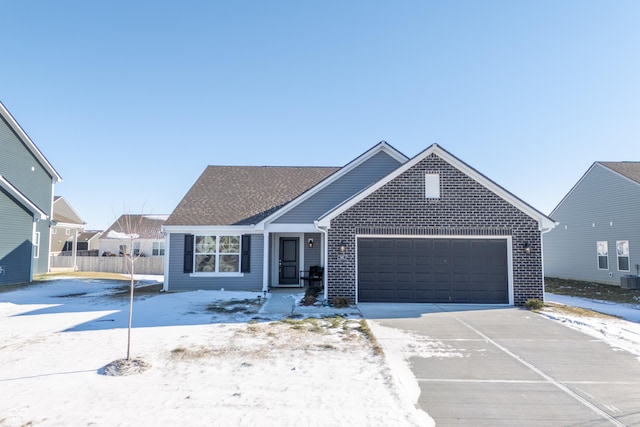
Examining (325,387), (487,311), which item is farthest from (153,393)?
(487,311)

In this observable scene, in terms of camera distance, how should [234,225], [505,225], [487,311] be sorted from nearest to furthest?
[487,311]
[505,225]
[234,225]

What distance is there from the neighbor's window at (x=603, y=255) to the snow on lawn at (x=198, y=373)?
19.1m

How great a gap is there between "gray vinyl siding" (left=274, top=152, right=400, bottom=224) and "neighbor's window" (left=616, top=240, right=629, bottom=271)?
552 inches

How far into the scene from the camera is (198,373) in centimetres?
573

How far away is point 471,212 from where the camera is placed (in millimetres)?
11992

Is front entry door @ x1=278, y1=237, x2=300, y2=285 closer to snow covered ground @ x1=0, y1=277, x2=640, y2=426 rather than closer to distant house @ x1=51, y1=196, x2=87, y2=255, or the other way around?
snow covered ground @ x1=0, y1=277, x2=640, y2=426

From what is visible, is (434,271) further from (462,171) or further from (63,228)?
(63,228)

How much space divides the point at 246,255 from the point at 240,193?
11.7 feet

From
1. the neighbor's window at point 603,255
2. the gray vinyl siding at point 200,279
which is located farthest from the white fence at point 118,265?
the neighbor's window at point 603,255

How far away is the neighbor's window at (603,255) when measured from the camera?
2102 centimetres

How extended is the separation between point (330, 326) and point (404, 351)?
7.74 ft

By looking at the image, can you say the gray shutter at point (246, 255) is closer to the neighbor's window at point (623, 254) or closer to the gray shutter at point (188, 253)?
the gray shutter at point (188, 253)

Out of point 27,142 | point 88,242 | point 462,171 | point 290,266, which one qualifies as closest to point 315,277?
point 290,266

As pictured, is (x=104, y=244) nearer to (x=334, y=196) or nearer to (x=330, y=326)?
(x=334, y=196)
